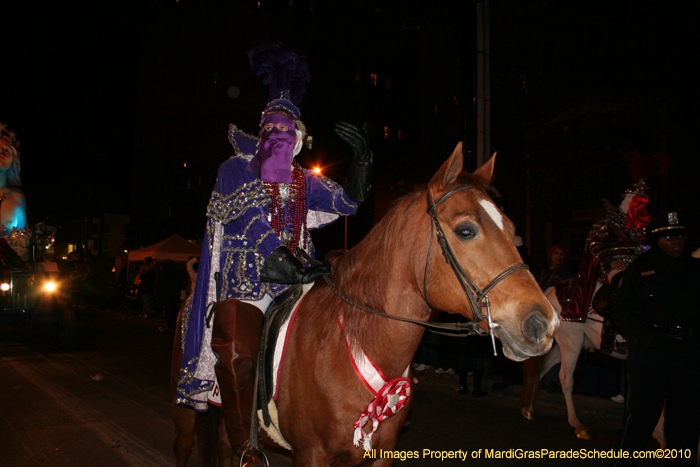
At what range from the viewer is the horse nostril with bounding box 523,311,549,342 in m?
1.83

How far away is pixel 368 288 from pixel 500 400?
250 inches

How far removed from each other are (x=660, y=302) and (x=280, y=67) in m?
3.69

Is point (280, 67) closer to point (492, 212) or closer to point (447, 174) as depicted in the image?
point (447, 174)

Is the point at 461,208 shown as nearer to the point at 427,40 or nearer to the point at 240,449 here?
the point at 240,449

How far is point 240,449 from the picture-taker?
2.66 m

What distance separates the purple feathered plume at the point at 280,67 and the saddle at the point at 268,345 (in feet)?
4.67

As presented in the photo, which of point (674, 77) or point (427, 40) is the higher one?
point (427, 40)

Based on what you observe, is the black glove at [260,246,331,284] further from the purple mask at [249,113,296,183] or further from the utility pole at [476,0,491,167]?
the utility pole at [476,0,491,167]

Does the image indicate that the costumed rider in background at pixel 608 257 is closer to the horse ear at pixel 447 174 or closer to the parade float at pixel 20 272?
the horse ear at pixel 447 174

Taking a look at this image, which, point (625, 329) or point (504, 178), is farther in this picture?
point (504, 178)

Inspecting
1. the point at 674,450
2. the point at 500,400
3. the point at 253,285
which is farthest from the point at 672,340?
the point at 500,400

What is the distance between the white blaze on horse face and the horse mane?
13 centimetres

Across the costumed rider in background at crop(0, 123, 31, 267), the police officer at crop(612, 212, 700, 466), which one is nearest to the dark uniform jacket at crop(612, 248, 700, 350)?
the police officer at crop(612, 212, 700, 466)

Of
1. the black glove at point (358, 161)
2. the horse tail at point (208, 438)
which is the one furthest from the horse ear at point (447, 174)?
the horse tail at point (208, 438)
